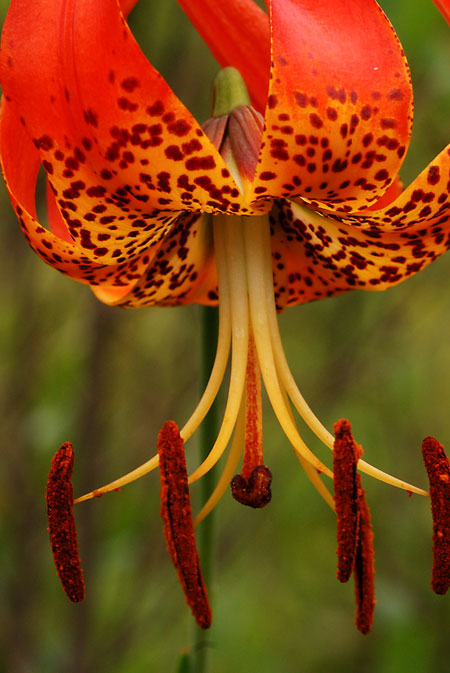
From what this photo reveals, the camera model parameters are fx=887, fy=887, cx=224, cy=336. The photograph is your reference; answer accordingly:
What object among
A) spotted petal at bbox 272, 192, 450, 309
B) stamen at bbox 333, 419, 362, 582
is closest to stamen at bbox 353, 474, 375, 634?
stamen at bbox 333, 419, 362, 582

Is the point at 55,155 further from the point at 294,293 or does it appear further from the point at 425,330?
the point at 425,330

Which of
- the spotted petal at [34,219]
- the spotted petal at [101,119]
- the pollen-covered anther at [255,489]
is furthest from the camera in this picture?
the pollen-covered anther at [255,489]

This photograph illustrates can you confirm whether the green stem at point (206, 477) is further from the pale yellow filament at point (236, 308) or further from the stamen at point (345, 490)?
the stamen at point (345, 490)

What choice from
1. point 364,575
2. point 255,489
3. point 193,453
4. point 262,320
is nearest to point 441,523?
point 364,575

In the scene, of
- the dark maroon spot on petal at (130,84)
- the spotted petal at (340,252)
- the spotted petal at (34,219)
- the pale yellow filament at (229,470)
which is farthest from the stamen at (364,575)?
the dark maroon spot on petal at (130,84)

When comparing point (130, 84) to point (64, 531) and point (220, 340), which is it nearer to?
point (220, 340)

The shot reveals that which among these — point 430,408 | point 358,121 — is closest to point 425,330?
point 430,408

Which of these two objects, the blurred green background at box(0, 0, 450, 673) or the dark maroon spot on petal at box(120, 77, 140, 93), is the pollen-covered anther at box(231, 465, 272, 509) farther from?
the blurred green background at box(0, 0, 450, 673)
